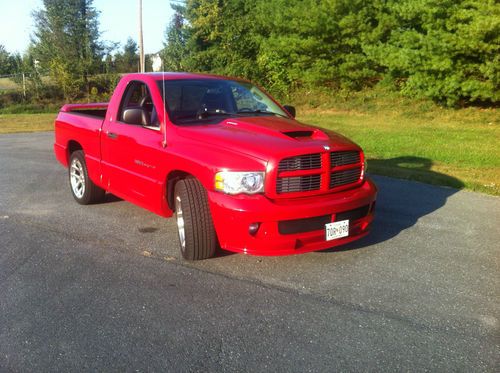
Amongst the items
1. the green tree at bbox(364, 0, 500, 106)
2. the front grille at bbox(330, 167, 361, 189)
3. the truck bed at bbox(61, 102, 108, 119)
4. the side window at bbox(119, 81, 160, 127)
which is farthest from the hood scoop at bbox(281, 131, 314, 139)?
the green tree at bbox(364, 0, 500, 106)

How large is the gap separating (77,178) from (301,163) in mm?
3850

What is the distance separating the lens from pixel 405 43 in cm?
2031

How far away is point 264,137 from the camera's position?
4.52 metres

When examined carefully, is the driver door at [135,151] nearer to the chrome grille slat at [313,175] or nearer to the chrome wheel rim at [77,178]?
the chrome wheel rim at [77,178]

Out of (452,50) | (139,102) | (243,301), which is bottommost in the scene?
(243,301)

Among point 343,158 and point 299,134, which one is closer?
point 343,158

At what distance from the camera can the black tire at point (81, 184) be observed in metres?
6.65

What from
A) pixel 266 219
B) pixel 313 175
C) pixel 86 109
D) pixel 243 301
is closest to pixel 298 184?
pixel 313 175

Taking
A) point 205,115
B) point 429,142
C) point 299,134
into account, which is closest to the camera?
point 299,134

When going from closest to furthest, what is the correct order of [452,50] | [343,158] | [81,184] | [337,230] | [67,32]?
[337,230] < [343,158] < [81,184] < [452,50] < [67,32]

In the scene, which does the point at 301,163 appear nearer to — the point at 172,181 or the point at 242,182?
the point at 242,182

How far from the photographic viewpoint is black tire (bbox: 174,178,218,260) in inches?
174

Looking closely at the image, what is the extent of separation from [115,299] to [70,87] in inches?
1333

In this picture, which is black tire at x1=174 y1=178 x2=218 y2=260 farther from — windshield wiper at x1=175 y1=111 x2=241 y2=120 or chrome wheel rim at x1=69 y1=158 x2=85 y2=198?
chrome wheel rim at x1=69 y1=158 x2=85 y2=198
